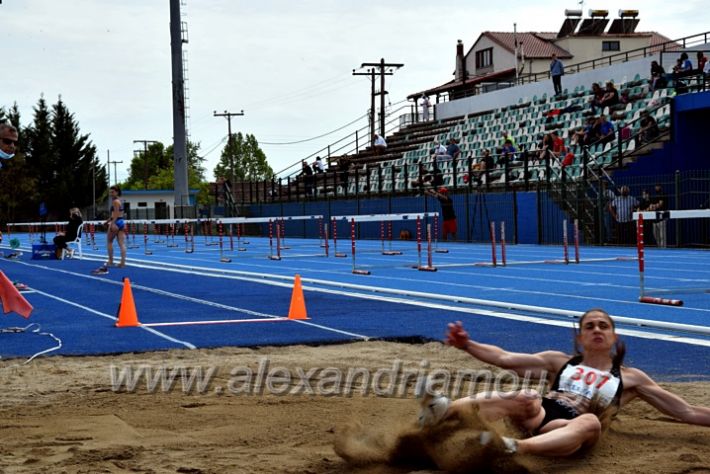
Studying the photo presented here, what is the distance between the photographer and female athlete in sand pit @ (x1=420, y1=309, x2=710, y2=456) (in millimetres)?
5449

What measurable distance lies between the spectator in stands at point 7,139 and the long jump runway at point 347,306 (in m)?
1.87

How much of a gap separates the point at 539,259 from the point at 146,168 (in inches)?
4504

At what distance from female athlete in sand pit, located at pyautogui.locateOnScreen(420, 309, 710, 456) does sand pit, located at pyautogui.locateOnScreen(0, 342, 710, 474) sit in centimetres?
12

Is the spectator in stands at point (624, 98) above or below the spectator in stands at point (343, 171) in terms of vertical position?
above

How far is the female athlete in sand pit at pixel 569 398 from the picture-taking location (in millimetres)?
5449

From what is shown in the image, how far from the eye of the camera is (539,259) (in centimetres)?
2478

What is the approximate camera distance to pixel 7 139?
1012 centimetres

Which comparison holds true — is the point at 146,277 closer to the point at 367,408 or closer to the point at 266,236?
the point at 367,408

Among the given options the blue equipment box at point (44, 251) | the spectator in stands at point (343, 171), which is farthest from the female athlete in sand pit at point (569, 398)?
the spectator in stands at point (343, 171)

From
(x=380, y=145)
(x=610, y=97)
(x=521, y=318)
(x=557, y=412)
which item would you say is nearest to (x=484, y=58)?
(x=380, y=145)

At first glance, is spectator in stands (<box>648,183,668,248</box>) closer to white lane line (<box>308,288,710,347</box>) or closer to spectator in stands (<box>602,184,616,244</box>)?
spectator in stands (<box>602,184,616,244</box>)

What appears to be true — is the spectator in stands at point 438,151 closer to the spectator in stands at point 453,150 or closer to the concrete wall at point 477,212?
the spectator in stands at point 453,150

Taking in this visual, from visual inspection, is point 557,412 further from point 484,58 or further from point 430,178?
point 484,58

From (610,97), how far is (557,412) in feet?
102
